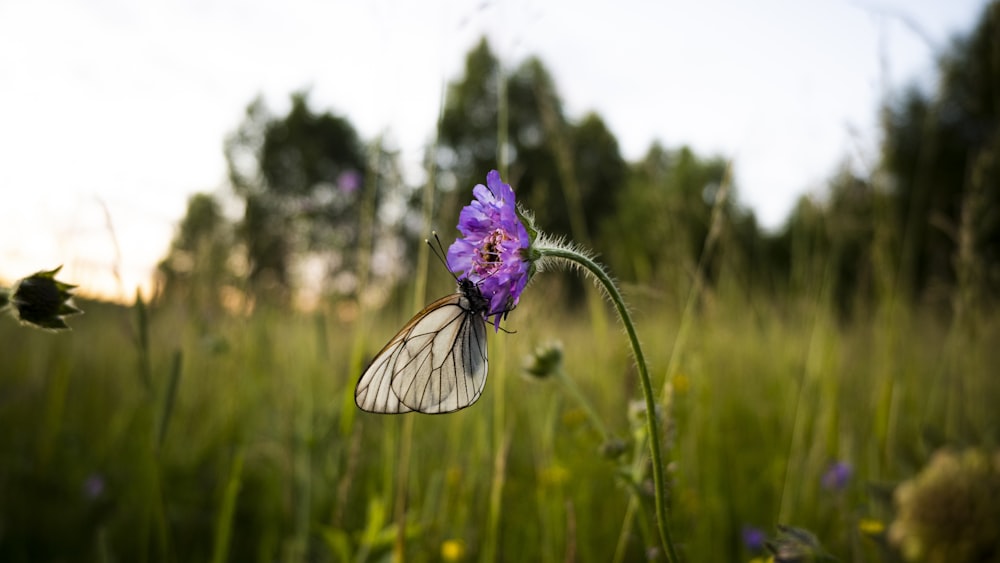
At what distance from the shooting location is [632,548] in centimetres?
230

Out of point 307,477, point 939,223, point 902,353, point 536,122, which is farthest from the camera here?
point 536,122

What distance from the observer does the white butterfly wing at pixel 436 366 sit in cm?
117

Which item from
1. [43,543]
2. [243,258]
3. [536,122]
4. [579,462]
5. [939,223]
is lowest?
[43,543]

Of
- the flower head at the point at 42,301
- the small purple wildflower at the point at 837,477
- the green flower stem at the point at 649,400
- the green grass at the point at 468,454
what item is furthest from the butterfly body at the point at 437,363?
the small purple wildflower at the point at 837,477

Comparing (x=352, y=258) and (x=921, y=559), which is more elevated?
(x=352, y=258)

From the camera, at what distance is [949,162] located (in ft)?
57.4

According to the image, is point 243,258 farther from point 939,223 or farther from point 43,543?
point 939,223

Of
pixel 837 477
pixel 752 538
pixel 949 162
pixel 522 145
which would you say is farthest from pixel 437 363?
pixel 522 145

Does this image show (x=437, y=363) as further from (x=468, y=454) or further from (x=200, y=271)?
(x=200, y=271)

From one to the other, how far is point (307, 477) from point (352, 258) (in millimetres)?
3976

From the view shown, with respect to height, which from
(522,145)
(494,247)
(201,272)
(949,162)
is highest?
(522,145)

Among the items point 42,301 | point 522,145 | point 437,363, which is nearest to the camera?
point 42,301

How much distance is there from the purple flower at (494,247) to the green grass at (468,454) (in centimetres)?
56

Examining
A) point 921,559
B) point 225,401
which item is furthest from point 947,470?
point 225,401
